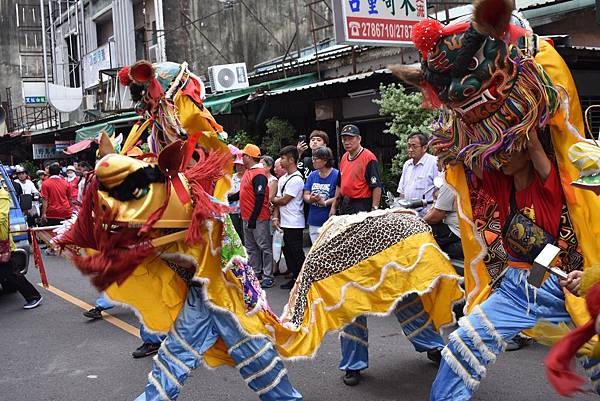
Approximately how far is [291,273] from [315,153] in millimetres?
1806

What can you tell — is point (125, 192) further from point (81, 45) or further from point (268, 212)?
point (81, 45)

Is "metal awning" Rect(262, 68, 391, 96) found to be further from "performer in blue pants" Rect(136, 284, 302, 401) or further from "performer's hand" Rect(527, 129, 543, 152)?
"performer in blue pants" Rect(136, 284, 302, 401)

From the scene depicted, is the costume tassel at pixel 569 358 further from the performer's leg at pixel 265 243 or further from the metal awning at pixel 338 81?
the metal awning at pixel 338 81

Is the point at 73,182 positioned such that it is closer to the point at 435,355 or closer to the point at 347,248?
the point at 435,355

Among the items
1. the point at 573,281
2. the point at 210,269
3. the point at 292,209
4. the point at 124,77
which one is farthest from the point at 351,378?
the point at 292,209

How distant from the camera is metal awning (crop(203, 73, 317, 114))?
1240 centimetres

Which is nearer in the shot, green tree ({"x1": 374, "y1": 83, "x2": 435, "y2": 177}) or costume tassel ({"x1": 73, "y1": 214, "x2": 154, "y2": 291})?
costume tassel ({"x1": 73, "y1": 214, "x2": 154, "y2": 291})

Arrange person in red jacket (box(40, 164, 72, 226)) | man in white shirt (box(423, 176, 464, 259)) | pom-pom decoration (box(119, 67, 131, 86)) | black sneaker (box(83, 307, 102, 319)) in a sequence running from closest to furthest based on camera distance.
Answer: pom-pom decoration (box(119, 67, 131, 86)) → man in white shirt (box(423, 176, 464, 259)) → black sneaker (box(83, 307, 102, 319)) → person in red jacket (box(40, 164, 72, 226))

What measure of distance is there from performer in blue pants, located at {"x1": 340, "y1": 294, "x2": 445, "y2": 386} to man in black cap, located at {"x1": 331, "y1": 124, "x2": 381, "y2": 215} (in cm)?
270

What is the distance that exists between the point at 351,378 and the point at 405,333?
0.51 meters

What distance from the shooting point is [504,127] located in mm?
2951

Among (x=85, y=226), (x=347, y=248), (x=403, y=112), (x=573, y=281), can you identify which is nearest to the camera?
(x=573, y=281)

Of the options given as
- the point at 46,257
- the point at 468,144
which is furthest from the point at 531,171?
the point at 46,257

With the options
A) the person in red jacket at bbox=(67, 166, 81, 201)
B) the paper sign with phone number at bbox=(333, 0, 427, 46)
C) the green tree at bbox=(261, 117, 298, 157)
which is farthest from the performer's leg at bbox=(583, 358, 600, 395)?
the person in red jacket at bbox=(67, 166, 81, 201)
